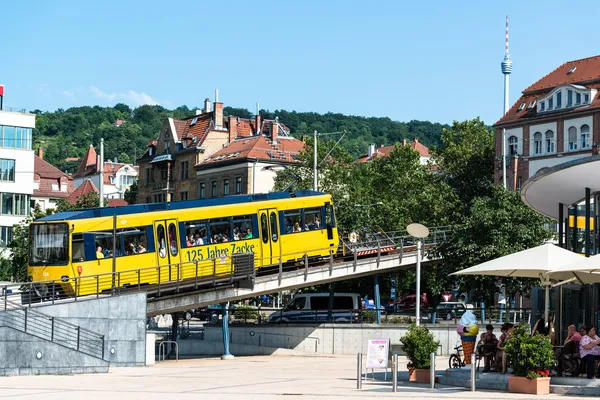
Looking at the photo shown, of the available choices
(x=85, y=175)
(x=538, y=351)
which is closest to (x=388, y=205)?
(x=538, y=351)

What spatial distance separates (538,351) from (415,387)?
3535 mm

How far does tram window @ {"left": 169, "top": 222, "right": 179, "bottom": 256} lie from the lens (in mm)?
37469

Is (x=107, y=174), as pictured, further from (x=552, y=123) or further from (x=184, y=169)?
(x=552, y=123)

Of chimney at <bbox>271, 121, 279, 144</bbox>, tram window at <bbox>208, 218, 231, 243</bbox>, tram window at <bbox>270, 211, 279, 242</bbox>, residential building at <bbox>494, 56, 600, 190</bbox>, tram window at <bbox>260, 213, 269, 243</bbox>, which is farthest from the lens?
chimney at <bbox>271, 121, 279, 144</bbox>

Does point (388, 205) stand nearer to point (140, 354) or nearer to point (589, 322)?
point (140, 354)

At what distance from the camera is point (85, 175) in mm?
156375

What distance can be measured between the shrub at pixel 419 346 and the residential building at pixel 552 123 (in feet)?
162

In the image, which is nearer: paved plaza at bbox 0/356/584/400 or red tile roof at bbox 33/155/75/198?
paved plaza at bbox 0/356/584/400

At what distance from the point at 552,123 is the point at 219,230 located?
41.6 meters

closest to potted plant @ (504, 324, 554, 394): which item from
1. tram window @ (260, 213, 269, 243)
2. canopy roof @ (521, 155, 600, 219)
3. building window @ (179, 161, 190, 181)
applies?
canopy roof @ (521, 155, 600, 219)

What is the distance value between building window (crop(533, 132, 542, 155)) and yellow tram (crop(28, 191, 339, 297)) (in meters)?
36.5

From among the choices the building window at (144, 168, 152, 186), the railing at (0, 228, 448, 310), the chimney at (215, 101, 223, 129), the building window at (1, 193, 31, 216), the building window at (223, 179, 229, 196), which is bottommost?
the railing at (0, 228, 448, 310)

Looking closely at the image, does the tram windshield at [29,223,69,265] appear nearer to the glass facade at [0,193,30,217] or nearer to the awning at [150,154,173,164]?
the glass facade at [0,193,30,217]

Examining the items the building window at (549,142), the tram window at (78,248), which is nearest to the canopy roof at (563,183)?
the tram window at (78,248)
